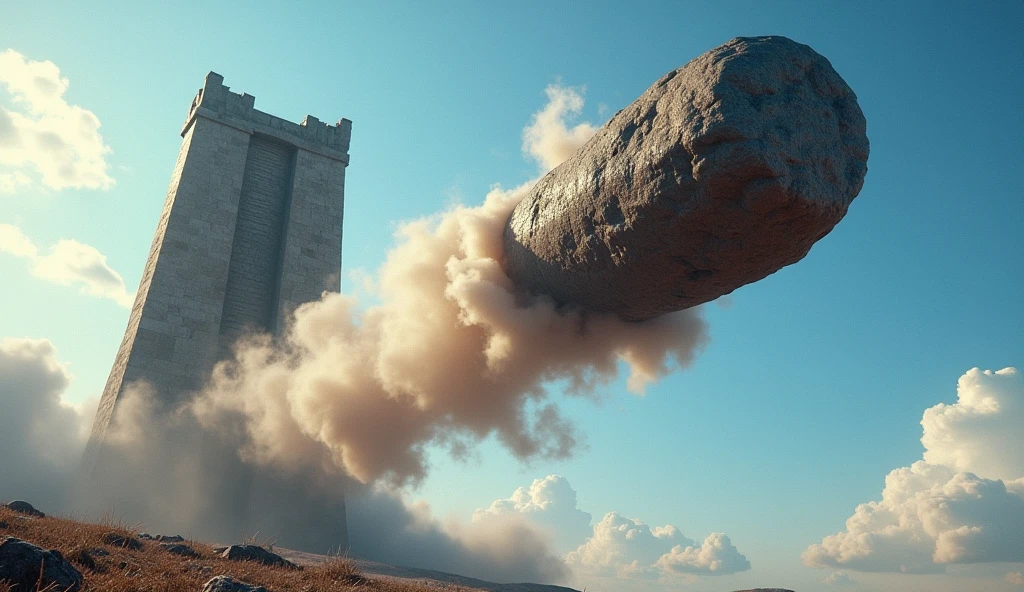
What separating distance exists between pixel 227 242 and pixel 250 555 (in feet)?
34.5

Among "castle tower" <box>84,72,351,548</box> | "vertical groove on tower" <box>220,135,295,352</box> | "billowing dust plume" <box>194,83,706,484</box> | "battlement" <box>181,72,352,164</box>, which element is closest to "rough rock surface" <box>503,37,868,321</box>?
"billowing dust plume" <box>194,83,706,484</box>

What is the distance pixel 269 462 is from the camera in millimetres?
15156

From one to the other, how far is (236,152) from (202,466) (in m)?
8.00

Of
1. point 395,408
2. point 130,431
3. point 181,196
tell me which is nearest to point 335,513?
point 130,431

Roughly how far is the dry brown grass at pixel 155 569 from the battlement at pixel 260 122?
40.4 ft

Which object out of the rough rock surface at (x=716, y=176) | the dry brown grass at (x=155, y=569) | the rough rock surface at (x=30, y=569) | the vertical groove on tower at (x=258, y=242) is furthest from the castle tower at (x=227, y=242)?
the rough rock surface at (x=716, y=176)

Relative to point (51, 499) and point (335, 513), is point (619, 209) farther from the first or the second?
point (51, 499)

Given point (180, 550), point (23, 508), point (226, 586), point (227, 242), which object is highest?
point (227, 242)

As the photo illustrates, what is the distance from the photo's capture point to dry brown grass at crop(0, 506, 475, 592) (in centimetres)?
546

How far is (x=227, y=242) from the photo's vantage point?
16641 millimetres

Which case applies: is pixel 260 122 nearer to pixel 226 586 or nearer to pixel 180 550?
pixel 180 550

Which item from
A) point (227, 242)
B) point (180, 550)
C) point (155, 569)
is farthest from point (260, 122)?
point (155, 569)

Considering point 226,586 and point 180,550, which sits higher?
point 180,550

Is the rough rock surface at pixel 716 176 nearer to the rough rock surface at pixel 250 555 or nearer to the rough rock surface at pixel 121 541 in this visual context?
the rough rock surface at pixel 250 555
